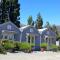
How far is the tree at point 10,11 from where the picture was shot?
5276 cm

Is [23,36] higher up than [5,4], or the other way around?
[5,4]

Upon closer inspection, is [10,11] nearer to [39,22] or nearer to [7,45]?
[39,22]

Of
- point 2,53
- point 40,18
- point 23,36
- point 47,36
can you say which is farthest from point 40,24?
point 2,53

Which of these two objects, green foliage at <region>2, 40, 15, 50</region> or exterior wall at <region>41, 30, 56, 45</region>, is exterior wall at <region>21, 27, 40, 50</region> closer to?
exterior wall at <region>41, 30, 56, 45</region>

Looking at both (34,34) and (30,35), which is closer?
(30,35)

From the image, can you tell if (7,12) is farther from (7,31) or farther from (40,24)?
(7,31)

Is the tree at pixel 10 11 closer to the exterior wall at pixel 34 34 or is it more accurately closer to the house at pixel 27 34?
the house at pixel 27 34

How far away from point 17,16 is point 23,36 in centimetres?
1444

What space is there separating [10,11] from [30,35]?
14.4 meters

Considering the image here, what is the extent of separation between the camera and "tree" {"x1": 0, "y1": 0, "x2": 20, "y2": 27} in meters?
52.8

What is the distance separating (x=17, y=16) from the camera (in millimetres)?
53844

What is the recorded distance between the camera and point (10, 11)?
2119 inches

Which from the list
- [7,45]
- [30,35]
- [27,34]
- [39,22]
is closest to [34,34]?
[30,35]

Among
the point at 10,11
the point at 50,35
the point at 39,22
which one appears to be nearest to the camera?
the point at 50,35
